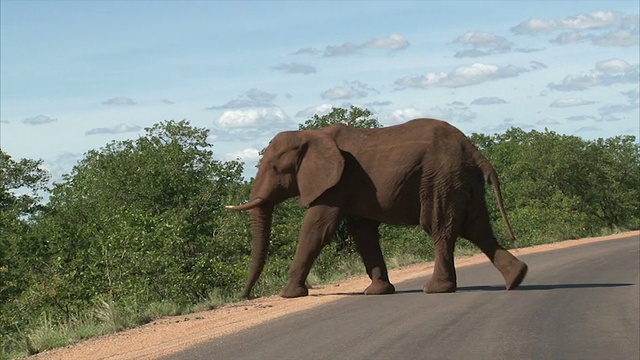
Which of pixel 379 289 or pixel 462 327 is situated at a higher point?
pixel 379 289

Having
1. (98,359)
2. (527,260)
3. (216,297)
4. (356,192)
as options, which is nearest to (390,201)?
(356,192)

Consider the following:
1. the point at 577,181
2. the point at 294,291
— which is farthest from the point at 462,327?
the point at 577,181

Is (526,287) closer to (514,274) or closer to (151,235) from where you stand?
(514,274)

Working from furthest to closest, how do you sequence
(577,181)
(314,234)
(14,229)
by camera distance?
(577,181), (14,229), (314,234)

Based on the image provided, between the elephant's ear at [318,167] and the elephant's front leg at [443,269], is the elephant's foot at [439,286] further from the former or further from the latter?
the elephant's ear at [318,167]

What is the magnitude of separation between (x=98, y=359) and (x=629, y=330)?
598cm

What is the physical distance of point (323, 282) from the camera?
64.8 feet

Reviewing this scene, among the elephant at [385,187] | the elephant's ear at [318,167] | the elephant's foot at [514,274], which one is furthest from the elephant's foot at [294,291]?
the elephant's foot at [514,274]

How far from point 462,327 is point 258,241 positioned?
5775 mm

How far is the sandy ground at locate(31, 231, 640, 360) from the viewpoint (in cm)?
1073

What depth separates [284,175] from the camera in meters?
16.1

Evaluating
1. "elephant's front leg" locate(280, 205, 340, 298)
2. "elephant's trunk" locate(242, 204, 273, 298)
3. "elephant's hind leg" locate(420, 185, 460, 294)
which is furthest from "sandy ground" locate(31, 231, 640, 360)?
"elephant's hind leg" locate(420, 185, 460, 294)

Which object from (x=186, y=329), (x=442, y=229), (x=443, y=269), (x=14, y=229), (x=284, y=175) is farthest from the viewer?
(x=14, y=229)

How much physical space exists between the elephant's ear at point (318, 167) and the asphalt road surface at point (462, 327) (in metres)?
1.75
